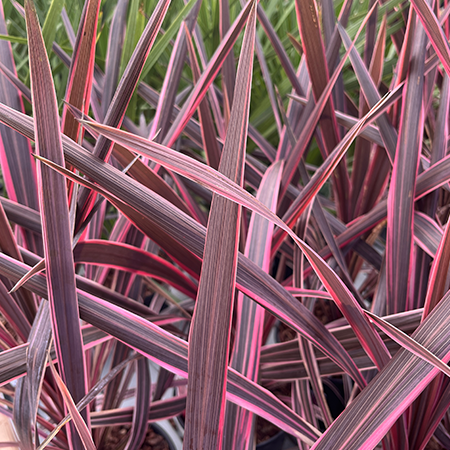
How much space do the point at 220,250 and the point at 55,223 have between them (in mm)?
112

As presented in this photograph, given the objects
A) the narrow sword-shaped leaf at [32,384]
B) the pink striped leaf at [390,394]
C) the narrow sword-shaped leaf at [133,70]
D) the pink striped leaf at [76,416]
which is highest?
the narrow sword-shaped leaf at [133,70]

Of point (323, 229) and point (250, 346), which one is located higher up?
point (323, 229)

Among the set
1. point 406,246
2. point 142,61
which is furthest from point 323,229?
point 142,61

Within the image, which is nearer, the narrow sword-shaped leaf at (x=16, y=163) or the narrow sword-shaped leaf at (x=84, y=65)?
the narrow sword-shaped leaf at (x=84, y=65)

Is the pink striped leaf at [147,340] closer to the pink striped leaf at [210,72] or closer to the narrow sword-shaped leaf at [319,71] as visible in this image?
the pink striped leaf at [210,72]

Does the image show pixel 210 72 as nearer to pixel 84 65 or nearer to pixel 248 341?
pixel 84 65

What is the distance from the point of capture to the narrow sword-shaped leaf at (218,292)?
221mm

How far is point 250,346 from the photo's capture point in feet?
1.03

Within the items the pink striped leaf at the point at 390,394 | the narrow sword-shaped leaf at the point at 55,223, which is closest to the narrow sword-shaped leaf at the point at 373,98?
the pink striped leaf at the point at 390,394

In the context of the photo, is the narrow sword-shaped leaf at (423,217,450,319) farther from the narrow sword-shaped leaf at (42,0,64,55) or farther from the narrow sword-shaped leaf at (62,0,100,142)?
the narrow sword-shaped leaf at (42,0,64,55)

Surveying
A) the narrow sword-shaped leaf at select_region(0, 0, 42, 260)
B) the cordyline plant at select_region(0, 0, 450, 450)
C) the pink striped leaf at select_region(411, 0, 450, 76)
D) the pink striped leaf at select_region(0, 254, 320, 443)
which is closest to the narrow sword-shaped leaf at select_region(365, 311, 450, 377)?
the cordyline plant at select_region(0, 0, 450, 450)

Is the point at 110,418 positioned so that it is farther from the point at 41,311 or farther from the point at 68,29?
the point at 68,29

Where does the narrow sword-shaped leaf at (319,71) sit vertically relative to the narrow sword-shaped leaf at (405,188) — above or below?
above

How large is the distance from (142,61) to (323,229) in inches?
9.3
